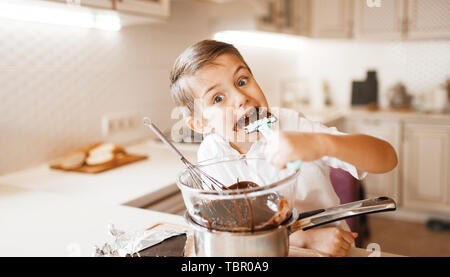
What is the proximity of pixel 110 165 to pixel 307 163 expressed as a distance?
0.70 m

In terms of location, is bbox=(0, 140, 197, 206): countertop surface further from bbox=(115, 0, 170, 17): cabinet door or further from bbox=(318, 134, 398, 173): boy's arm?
bbox=(318, 134, 398, 173): boy's arm

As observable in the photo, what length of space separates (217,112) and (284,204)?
11 cm

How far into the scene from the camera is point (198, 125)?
1.38 feet

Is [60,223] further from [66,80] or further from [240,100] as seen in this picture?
[66,80]

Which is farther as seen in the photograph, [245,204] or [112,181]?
[112,181]

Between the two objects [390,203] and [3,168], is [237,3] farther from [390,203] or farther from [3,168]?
[390,203]

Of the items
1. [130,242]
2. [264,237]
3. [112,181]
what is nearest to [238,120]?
[264,237]

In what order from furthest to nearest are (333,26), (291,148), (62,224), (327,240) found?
(333,26) → (62,224) → (327,240) → (291,148)

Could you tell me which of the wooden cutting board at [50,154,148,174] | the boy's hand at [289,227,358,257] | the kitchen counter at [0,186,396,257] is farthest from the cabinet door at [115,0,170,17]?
the boy's hand at [289,227,358,257]

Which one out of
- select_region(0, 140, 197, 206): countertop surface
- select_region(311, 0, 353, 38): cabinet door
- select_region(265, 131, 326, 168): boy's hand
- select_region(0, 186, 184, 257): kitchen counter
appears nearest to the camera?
select_region(265, 131, 326, 168): boy's hand

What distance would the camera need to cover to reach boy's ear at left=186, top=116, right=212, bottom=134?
0.41 m

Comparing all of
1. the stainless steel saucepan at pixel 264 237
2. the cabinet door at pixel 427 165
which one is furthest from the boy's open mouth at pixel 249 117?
the cabinet door at pixel 427 165

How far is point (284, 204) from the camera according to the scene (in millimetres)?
380

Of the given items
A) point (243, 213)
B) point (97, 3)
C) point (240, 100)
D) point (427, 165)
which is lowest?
point (427, 165)
